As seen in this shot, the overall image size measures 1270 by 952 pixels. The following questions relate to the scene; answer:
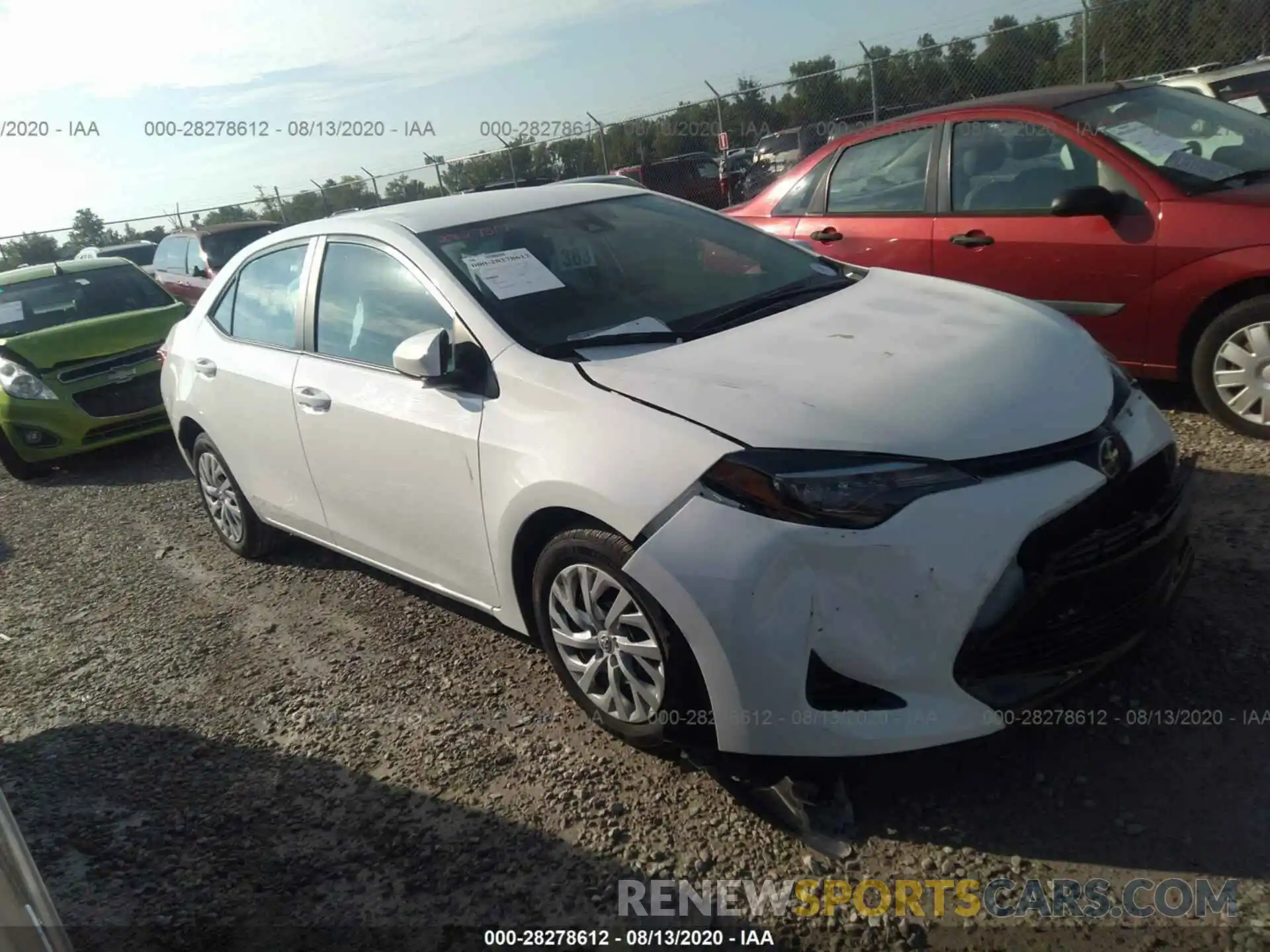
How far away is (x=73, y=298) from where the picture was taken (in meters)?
8.54

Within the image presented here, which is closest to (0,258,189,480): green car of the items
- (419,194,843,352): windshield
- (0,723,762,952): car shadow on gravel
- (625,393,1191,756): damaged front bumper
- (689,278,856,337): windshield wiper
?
(0,723,762,952): car shadow on gravel

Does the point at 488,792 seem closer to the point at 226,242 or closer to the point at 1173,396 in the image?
the point at 1173,396

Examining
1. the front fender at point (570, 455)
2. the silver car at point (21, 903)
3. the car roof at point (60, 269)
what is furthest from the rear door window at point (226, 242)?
the silver car at point (21, 903)

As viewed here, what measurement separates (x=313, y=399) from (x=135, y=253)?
2070 centimetres

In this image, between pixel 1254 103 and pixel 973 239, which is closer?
pixel 973 239

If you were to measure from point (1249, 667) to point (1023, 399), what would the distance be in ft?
3.70

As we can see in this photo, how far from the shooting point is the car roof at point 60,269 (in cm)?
870

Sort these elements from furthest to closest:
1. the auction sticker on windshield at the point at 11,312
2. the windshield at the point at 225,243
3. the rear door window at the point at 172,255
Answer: the rear door window at the point at 172,255 → the windshield at the point at 225,243 → the auction sticker on windshield at the point at 11,312

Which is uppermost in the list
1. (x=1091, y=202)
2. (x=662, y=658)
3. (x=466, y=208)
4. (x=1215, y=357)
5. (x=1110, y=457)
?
(x=466, y=208)

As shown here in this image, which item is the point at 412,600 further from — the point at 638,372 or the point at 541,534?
the point at 638,372

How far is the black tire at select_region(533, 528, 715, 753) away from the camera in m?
2.66

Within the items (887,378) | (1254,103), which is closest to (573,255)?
(887,378)

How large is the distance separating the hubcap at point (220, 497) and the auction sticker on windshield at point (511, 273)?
2.18 m

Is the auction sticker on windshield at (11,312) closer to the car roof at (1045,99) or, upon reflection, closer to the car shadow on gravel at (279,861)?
the car shadow on gravel at (279,861)
